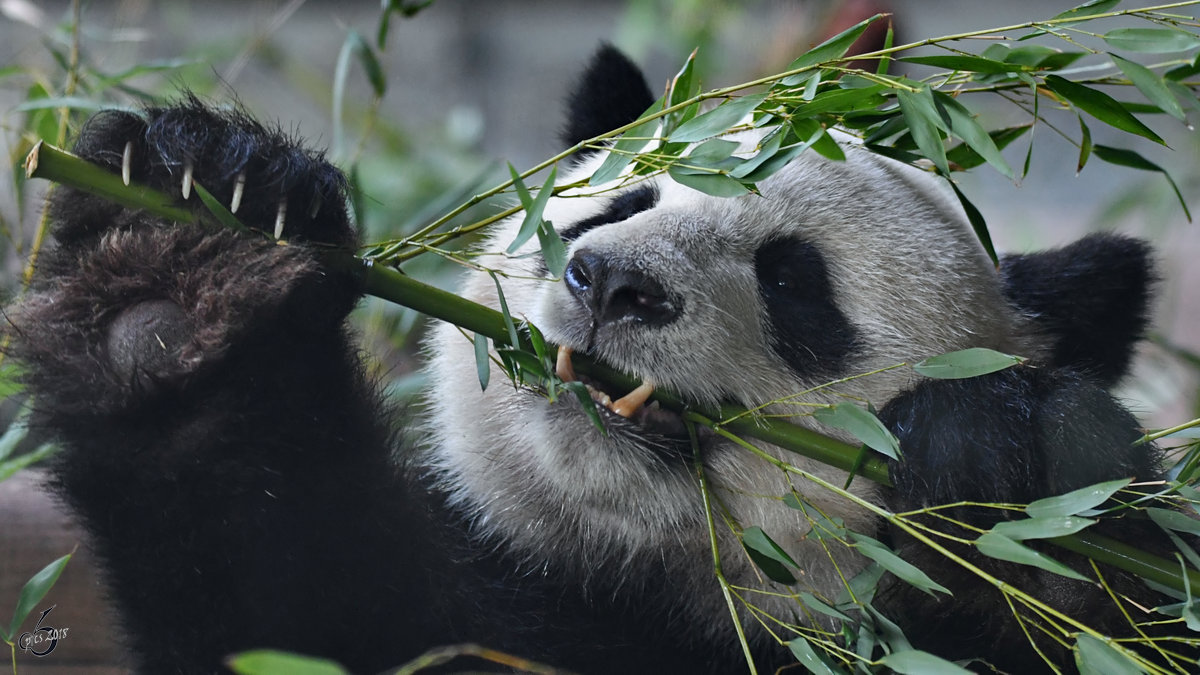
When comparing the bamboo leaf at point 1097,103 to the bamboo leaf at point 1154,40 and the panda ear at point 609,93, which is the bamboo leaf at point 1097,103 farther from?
the panda ear at point 609,93

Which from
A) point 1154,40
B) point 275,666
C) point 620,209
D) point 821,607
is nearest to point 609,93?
point 620,209

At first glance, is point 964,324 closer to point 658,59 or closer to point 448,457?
point 448,457

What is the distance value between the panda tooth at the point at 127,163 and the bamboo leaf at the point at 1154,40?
4.96 ft

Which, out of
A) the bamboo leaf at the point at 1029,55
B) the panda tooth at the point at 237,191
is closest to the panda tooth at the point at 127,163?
the panda tooth at the point at 237,191

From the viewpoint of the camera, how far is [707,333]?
1.79 meters

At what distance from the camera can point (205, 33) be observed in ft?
26.3

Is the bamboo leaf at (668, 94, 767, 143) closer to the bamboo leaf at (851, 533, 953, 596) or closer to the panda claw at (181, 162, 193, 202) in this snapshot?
the bamboo leaf at (851, 533, 953, 596)

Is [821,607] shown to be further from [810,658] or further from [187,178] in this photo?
[187,178]

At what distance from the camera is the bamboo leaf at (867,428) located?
1.47 meters

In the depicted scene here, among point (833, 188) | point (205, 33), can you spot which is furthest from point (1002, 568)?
point (205, 33)

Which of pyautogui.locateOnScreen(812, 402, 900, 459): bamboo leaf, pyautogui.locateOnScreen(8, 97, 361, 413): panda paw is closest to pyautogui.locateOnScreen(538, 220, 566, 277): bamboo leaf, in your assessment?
pyautogui.locateOnScreen(8, 97, 361, 413): panda paw

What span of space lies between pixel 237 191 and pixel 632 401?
0.73 metres

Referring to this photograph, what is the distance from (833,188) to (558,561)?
952mm

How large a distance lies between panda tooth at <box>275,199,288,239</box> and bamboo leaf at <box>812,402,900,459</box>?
92 cm
